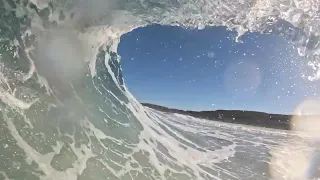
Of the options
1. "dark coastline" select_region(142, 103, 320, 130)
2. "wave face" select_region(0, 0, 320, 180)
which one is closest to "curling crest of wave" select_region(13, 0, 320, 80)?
"wave face" select_region(0, 0, 320, 180)

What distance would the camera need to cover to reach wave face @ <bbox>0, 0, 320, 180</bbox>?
210 cm

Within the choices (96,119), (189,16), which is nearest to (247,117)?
(189,16)

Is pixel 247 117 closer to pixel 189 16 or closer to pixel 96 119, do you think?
pixel 189 16

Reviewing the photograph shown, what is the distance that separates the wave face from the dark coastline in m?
0.05

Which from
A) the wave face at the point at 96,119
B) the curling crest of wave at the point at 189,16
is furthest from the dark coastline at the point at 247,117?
the curling crest of wave at the point at 189,16

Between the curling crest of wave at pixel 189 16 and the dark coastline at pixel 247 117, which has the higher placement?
the curling crest of wave at pixel 189 16

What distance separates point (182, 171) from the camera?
2.18 metres

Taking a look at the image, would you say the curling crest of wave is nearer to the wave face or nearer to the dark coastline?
the wave face

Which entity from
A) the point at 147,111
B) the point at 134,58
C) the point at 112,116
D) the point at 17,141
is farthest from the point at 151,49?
the point at 17,141

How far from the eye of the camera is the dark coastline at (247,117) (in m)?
2.02

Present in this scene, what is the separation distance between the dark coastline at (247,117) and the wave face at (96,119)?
5 cm

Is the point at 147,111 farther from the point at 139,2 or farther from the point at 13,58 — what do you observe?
the point at 13,58

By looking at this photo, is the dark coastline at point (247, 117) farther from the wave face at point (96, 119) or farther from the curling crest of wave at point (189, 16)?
the curling crest of wave at point (189, 16)

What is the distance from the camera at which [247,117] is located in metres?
2.05
